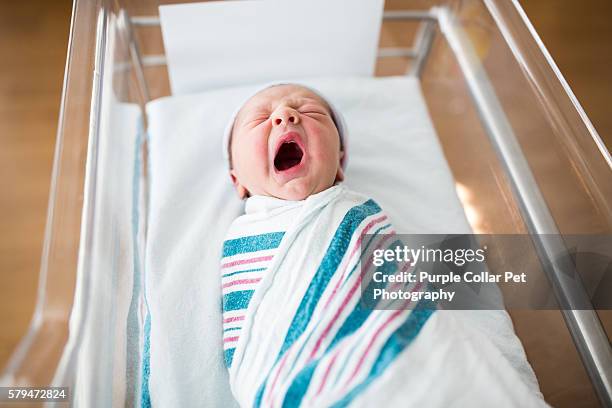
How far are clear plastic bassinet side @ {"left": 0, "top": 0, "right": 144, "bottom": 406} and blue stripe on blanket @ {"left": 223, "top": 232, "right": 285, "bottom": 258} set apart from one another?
0.62ft

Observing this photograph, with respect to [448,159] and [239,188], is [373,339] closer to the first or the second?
[239,188]

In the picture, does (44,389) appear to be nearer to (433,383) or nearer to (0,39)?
(433,383)

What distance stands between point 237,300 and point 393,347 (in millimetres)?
275

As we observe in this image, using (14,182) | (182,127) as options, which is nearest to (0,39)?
(14,182)

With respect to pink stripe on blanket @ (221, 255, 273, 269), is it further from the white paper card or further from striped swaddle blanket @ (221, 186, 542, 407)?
the white paper card

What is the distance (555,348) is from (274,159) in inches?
23.8

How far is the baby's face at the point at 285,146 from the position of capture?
90 centimetres

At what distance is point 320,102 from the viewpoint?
1.02m

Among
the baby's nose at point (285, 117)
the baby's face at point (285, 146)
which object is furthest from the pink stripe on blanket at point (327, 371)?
the baby's nose at point (285, 117)

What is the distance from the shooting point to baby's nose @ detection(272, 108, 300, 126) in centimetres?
91

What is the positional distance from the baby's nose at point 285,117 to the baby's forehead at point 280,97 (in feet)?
0.19

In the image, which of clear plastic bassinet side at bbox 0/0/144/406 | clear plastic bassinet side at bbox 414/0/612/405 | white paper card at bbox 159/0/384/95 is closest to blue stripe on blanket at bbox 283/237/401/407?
clear plastic bassinet side at bbox 0/0/144/406

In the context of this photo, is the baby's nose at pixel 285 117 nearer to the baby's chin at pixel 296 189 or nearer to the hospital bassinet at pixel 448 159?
the baby's chin at pixel 296 189

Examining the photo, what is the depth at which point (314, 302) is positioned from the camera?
2.57 ft
